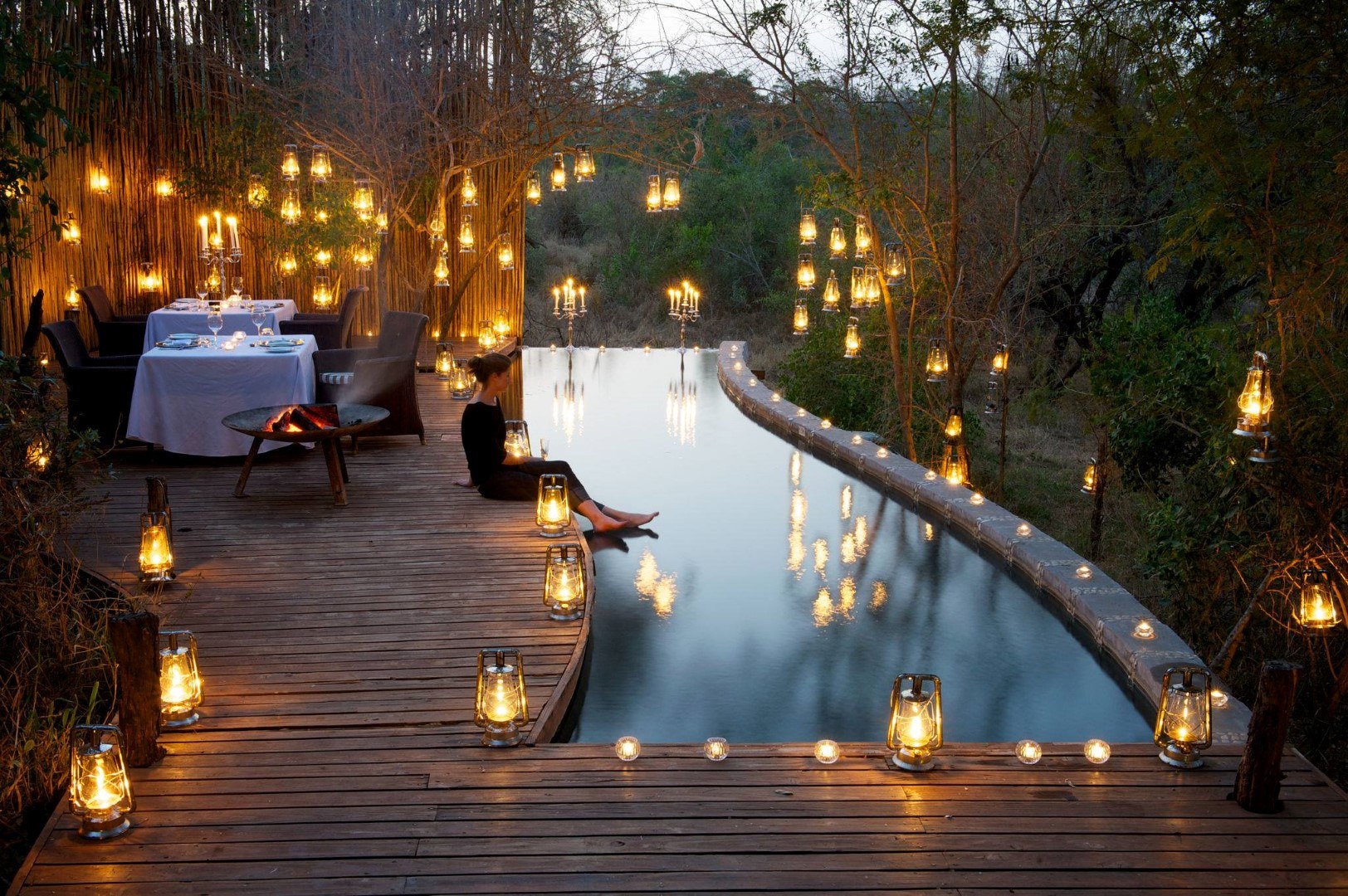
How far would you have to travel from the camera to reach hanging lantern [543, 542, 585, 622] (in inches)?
180

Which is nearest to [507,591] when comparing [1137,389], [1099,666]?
[1099,666]

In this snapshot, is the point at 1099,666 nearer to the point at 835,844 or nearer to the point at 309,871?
the point at 835,844

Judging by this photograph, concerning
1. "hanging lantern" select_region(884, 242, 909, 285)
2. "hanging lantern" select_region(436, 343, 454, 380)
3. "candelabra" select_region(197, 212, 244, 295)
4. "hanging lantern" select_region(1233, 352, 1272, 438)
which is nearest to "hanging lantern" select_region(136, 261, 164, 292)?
"candelabra" select_region(197, 212, 244, 295)

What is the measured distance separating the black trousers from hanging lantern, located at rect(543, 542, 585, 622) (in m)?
1.62

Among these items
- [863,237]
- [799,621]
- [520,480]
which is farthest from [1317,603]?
Result: [863,237]

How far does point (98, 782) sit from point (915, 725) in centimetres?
215

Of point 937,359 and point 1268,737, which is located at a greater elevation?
point 937,359

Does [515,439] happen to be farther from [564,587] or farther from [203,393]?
[564,587]

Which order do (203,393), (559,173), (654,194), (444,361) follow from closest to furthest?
(203,393) → (654,194) → (444,361) → (559,173)

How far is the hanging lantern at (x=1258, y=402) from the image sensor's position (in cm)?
417

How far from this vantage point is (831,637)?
4938mm

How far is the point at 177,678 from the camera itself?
365 centimetres

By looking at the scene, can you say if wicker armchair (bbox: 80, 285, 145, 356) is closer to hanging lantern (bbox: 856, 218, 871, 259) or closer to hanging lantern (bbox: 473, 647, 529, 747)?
hanging lantern (bbox: 856, 218, 871, 259)

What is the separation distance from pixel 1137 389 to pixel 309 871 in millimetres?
7984
